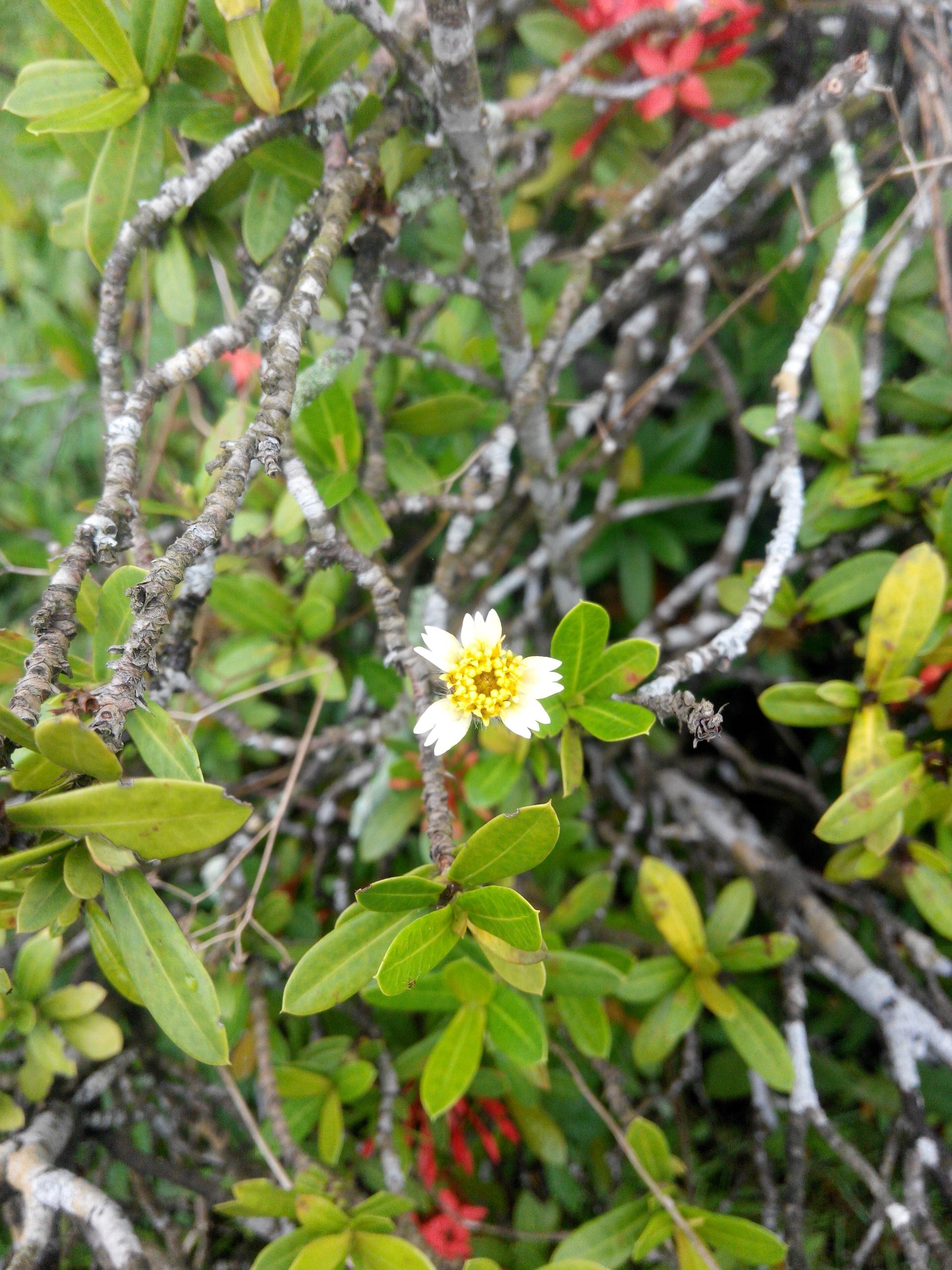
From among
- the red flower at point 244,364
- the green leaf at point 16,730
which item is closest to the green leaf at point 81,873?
the green leaf at point 16,730

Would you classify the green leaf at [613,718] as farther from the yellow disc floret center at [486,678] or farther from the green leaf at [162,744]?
the green leaf at [162,744]

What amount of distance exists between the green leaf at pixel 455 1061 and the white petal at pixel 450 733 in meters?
0.51

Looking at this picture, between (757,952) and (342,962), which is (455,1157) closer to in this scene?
(757,952)

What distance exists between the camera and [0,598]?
6.73ft

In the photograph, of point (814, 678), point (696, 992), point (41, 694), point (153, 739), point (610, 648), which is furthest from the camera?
point (814, 678)

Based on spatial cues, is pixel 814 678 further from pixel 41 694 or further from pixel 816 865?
pixel 41 694

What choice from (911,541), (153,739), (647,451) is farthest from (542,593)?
(153,739)

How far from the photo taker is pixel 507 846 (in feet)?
2.32

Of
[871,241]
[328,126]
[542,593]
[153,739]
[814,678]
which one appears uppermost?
[328,126]

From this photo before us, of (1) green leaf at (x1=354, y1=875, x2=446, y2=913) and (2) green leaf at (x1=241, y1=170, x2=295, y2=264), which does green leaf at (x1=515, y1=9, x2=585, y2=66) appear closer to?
(2) green leaf at (x1=241, y1=170, x2=295, y2=264)

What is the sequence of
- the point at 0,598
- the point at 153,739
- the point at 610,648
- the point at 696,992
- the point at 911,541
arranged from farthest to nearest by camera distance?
the point at 0,598 < the point at 911,541 < the point at 696,992 < the point at 610,648 < the point at 153,739

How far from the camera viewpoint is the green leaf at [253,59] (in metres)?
0.87

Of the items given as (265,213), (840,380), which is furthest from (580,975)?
(265,213)

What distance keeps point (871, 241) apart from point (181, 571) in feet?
4.94
